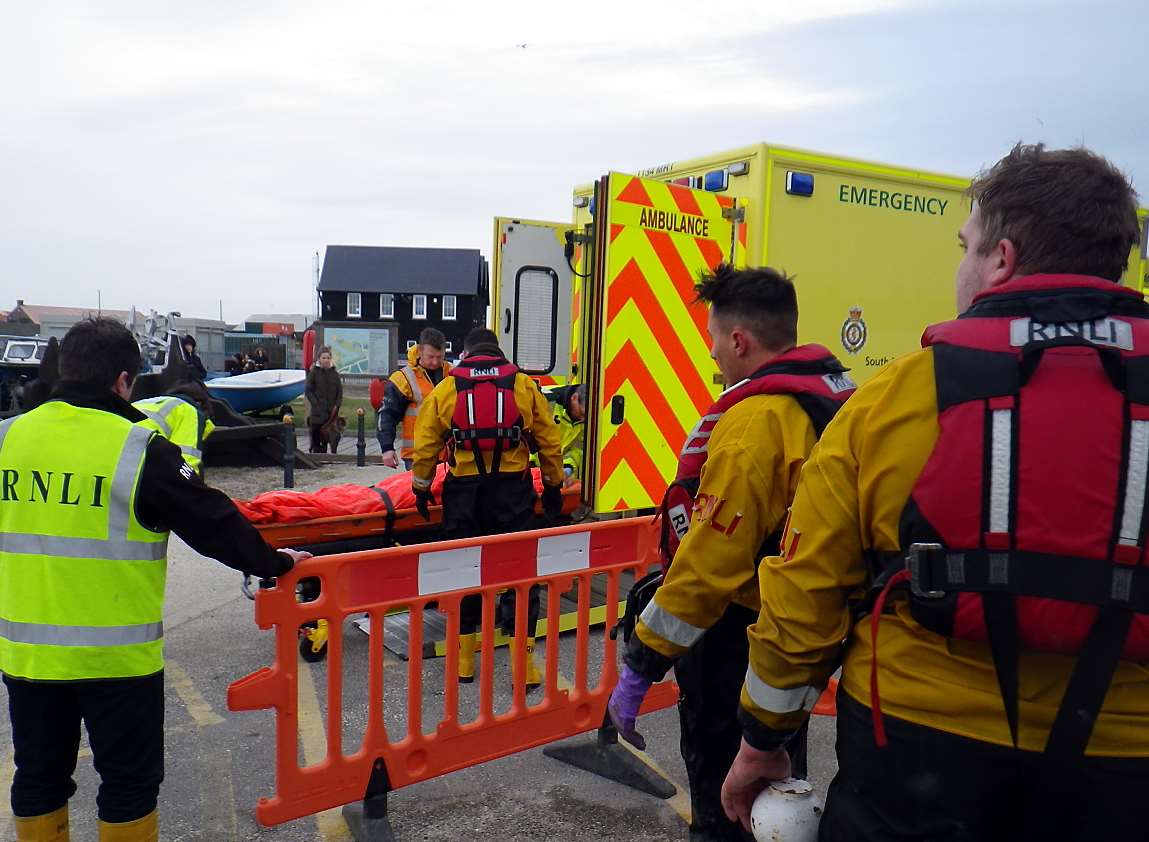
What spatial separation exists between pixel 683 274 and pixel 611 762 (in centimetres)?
275

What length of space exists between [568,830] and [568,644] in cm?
204

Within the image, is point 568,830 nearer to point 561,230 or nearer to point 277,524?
point 277,524

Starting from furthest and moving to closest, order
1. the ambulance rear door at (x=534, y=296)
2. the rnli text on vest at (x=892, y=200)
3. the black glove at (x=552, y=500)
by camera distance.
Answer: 1. the ambulance rear door at (x=534, y=296)
2. the rnli text on vest at (x=892, y=200)
3. the black glove at (x=552, y=500)

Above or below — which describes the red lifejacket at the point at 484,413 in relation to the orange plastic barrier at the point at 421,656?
above

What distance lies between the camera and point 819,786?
3.75 m

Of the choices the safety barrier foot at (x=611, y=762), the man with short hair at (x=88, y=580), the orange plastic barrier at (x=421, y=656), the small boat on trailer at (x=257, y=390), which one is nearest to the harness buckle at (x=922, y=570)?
the man with short hair at (x=88, y=580)

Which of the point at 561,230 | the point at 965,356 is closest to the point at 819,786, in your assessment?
the point at 965,356

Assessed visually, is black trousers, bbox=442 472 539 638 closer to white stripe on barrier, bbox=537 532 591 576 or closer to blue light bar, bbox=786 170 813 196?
white stripe on barrier, bbox=537 532 591 576

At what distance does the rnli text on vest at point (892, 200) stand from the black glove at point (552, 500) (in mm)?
2545

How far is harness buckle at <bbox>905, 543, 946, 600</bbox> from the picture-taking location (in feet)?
4.38

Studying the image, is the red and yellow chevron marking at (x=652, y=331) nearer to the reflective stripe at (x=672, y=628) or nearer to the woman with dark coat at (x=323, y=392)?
the reflective stripe at (x=672, y=628)

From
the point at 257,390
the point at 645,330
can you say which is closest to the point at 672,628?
the point at 645,330

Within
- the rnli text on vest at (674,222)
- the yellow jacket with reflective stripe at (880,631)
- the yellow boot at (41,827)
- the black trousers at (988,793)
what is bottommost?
the yellow boot at (41,827)

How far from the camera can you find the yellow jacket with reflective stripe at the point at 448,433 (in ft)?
15.9
